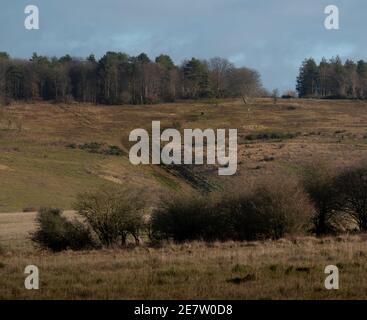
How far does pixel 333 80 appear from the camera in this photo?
6225 inches

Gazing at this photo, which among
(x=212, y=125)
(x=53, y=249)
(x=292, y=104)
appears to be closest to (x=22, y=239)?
(x=53, y=249)

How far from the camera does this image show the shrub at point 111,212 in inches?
1266

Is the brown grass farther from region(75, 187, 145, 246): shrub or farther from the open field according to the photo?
the open field

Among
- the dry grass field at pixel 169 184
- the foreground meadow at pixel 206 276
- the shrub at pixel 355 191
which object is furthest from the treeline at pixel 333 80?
the foreground meadow at pixel 206 276

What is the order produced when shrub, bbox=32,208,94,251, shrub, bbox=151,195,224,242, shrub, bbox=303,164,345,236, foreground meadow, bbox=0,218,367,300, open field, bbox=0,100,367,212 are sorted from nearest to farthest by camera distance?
foreground meadow, bbox=0,218,367,300 → shrub, bbox=32,208,94,251 → shrub, bbox=151,195,224,242 → shrub, bbox=303,164,345,236 → open field, bbox=0,100,367,212

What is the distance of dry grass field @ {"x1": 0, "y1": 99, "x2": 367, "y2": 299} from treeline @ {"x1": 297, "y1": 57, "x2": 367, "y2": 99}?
16413mm

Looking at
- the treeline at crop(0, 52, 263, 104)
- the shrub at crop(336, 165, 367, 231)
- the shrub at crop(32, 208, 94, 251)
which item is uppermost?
the treeline at crop(0, 52, 263, 104)

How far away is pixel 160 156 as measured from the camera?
82438 millimetres

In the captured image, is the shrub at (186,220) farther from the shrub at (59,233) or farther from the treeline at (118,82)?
the treeline at (118,82)

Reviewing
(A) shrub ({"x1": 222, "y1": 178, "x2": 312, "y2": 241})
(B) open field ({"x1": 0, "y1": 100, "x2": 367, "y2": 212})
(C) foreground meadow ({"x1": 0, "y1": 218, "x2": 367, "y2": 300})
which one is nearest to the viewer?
(C) foreground meadow ({"x1": 0, "y1": 218, "x2": 367, "y2": 300})

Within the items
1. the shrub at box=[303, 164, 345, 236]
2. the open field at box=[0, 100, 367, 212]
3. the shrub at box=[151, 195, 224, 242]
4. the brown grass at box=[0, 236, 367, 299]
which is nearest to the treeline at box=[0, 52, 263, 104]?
the open field at box=[0, 100, 367, 212]

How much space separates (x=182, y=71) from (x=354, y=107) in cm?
4116

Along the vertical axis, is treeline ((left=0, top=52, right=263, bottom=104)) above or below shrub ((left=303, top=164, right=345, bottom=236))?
above

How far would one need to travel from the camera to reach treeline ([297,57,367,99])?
15138 centimetres
